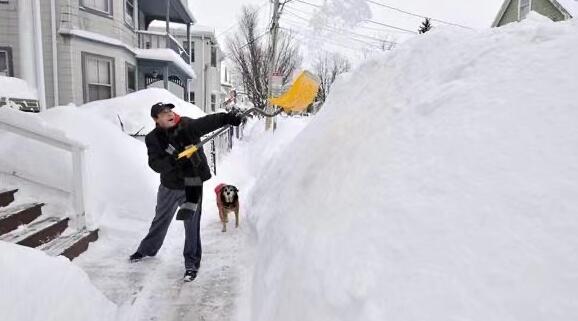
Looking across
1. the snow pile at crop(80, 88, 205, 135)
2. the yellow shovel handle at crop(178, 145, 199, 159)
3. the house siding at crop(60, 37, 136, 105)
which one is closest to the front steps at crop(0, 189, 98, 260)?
the yellow shovel handle at crop(178, 145, 199, 159)

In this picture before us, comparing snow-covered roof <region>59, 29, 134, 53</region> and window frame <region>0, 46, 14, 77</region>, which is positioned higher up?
snow-covered roof <region>59, 29, 134, 53</region>

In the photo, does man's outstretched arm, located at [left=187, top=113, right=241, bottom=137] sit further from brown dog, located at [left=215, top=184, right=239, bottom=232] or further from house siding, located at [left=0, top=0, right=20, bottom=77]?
house siding, located at [left=0, top=0, right=20, bottom=77]

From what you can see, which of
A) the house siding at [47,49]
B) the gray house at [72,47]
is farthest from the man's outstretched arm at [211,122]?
the house siding at [47,49]

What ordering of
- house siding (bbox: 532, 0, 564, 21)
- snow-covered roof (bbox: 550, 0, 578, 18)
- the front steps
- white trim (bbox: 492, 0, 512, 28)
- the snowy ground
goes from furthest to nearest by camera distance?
white trim (bbox: 492, 0, 512, 28)
house siding (bbox: 532, 0, 564, 21)
snow-covered roof (bbox: 550, 0, 578, 18)
the front steps
the snowy ground

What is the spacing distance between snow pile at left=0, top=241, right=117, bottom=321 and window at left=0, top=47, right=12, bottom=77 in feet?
27.4

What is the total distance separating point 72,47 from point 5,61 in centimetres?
→ 140

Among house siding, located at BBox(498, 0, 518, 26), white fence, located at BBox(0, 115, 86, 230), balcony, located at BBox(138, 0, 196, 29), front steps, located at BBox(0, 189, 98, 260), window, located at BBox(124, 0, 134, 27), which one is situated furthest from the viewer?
house siding, located at BBox(498, 0, 518, 26)

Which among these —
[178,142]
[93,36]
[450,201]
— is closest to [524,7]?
[93,36]

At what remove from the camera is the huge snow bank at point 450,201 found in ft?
5.16

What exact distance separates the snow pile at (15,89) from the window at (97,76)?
12.2 ft

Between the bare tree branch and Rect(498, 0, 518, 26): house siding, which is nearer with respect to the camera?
Rect(498, 0, 518, 26): house siding

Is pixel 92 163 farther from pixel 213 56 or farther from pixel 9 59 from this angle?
pixel 213 56

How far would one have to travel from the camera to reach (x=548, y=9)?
19.9 m

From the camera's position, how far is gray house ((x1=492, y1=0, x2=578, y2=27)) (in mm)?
18094
